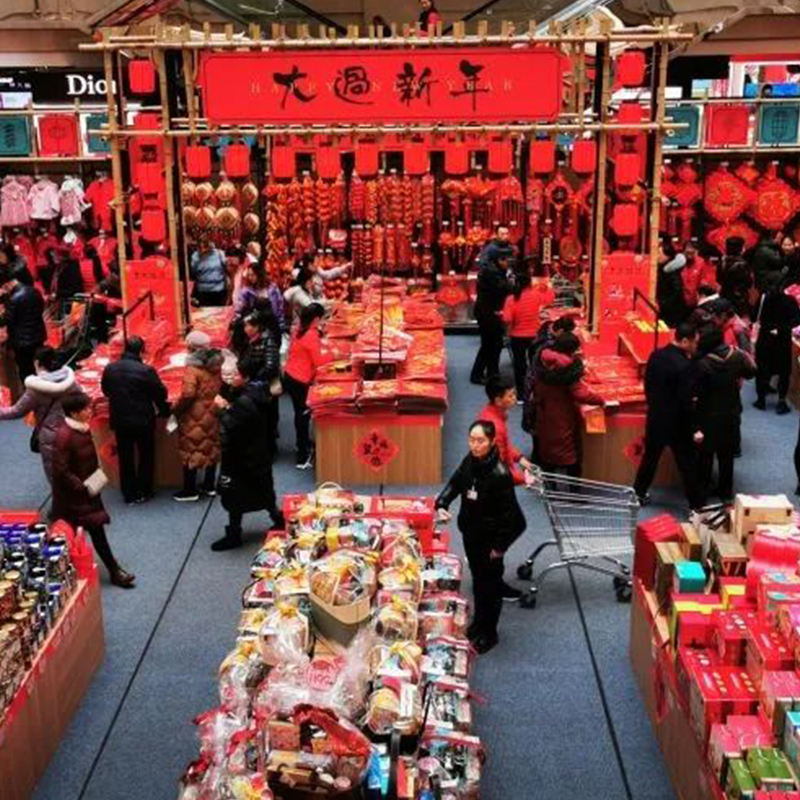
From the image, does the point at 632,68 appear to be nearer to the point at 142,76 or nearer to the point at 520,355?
the point at 520,355

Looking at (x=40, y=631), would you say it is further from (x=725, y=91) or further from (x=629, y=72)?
(x=725, y=91)

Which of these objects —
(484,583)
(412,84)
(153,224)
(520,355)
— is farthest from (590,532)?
(153,224)

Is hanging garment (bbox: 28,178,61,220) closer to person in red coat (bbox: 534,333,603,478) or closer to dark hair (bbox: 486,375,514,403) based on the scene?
person in red coat (bbox: 534,333,603,478)

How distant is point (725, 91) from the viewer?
16281 millimetres

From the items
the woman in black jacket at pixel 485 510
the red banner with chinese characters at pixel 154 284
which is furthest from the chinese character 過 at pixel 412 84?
the woman in black jacket at pixel 485 510

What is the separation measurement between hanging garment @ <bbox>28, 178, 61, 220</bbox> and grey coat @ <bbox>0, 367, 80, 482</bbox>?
28.2ft

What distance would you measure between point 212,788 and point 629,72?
817 centimetres

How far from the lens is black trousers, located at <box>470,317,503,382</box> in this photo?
12094 mm

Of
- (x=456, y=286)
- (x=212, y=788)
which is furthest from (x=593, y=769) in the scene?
(x=456, y=286)

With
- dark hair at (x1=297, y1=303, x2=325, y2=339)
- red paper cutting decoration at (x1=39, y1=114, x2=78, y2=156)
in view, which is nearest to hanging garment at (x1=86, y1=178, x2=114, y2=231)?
red paper cutting decoration at (x1=39, y1=114, x2=78, y2=156)

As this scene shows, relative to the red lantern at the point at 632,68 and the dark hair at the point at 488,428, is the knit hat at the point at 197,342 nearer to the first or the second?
the dark hair at the point at 488,428

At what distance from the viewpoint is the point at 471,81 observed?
9.98m

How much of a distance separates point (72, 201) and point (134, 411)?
8316 mm

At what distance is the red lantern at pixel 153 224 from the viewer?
11188 mm
